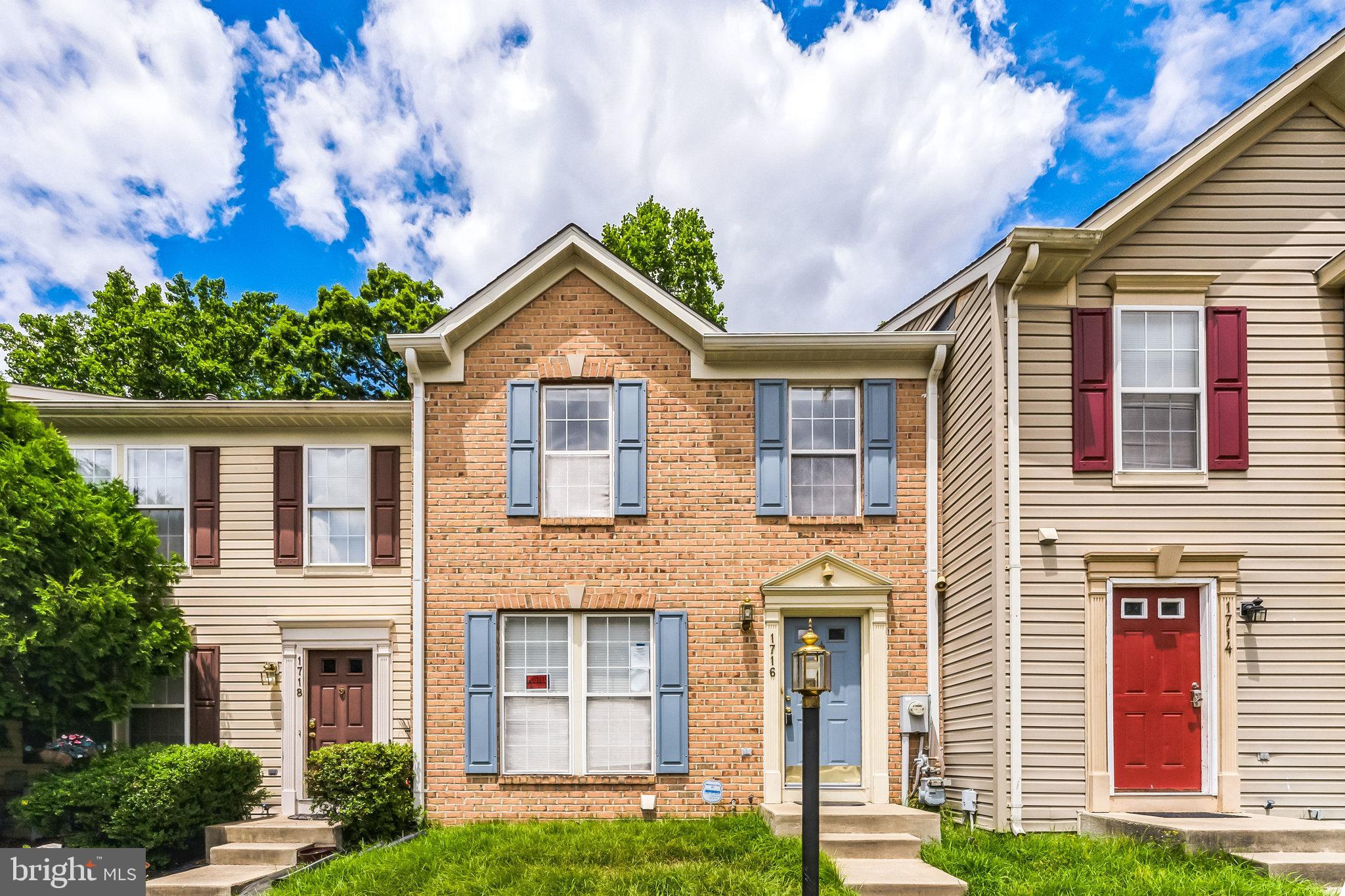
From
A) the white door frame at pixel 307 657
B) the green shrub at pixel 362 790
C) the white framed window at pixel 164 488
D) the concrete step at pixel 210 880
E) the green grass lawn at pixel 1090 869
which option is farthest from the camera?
the white framed window at pixel 164 488

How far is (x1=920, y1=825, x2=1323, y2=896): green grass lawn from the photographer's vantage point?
17.7ft

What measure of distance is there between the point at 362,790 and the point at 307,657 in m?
2.14

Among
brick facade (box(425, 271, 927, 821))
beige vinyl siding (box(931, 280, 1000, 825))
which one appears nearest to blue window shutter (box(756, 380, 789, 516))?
brick facade (box(425, 271, 927, 821))

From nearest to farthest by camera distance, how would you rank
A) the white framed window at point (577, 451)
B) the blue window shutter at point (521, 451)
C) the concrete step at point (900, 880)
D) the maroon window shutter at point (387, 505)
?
the concrete step at point (900, 880)
the blue window shutter at point (521, 451)
the white framed window at point (577, 451)
the maroon window shutter at point (387, 505)

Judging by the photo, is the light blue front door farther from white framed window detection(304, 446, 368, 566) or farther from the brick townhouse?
white framed window detection(304, 446, 368, 566)

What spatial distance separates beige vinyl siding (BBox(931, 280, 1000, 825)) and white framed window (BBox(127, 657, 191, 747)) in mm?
8891

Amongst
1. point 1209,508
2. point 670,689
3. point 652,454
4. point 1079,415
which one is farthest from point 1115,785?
point 652,454

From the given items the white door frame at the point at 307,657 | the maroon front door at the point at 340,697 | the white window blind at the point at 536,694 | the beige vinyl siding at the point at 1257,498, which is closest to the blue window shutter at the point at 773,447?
the beige vinyl siding at the point at 1257,498

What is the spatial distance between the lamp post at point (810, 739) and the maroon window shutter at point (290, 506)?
683 centimetres

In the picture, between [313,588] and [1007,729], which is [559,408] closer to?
[313,588]

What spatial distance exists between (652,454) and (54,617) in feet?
20.3

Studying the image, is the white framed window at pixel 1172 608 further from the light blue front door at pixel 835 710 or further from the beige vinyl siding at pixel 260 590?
the beige vinyl siding at pixel 260 590

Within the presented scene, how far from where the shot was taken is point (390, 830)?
310 inches

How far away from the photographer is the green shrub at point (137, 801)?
24.6 ft
